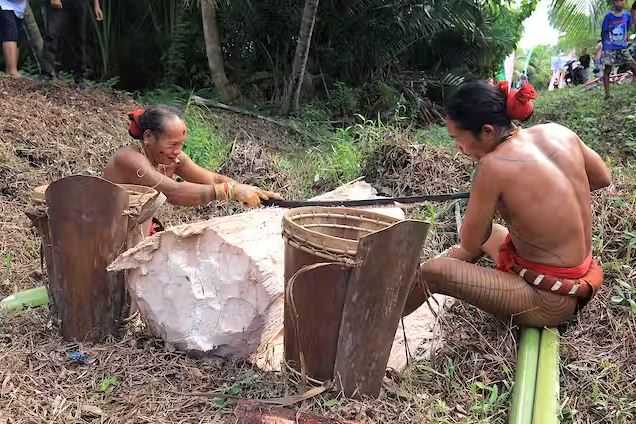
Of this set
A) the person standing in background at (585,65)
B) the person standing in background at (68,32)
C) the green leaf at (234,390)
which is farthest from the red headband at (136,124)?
the person standing in background at (585,65)

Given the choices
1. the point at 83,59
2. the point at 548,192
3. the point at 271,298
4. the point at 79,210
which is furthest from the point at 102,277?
the point at 83,59

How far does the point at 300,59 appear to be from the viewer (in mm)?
7977

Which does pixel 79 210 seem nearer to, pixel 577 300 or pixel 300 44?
pixel 577 300

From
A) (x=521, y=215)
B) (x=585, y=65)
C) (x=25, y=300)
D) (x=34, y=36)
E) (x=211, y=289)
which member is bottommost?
(x=585, y=65)

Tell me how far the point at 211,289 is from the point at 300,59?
19.3ft

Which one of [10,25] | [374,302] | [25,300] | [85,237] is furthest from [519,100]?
[10,25]

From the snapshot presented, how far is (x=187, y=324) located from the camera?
102 inches

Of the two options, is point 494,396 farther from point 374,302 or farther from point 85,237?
point 85,237

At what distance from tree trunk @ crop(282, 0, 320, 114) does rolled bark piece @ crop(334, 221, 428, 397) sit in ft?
19.5

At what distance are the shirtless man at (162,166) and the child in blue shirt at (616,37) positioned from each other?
7.07 metres

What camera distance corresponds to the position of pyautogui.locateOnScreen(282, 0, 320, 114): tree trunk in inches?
296

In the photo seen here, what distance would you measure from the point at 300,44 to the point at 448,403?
6120 mm

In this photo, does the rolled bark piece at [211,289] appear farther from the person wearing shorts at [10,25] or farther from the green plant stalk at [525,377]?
the person wearing shorts at [10,25]

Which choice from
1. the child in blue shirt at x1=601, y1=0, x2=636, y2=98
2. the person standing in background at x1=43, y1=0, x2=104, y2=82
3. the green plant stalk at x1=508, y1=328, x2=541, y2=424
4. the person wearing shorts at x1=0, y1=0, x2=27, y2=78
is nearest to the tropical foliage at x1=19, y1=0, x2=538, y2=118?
the person standing in background at x1=43, y1=0, x2=104, y2=82
